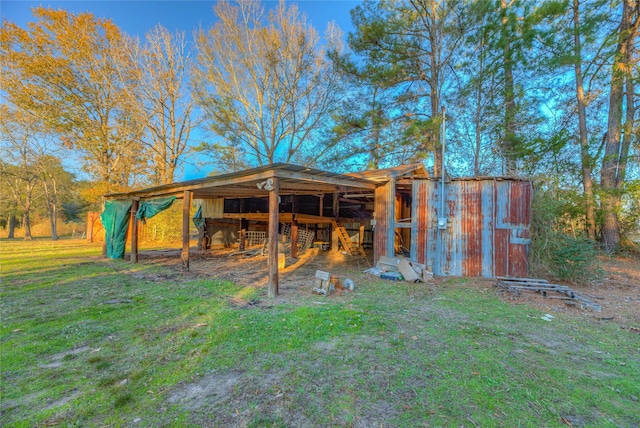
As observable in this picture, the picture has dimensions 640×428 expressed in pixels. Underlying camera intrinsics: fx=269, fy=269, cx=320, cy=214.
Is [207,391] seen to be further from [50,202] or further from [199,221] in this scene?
[50,202]

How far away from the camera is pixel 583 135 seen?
31.8 feet

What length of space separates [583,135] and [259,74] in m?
14.6

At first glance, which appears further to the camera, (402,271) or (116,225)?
(116,225)

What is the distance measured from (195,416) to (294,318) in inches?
78.2

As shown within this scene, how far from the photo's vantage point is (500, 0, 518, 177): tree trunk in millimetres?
9898

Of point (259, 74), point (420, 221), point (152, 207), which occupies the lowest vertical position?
point (420, 221)

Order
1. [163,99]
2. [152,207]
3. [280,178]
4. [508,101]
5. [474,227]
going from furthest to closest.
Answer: [163,99]
[508,101]
[152,207]
[474,227]
[280,178]

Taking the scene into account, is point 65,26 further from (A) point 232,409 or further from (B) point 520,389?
(B) point 520,389

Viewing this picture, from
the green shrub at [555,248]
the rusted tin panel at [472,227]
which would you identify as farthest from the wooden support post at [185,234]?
the green shrub at [555,248]

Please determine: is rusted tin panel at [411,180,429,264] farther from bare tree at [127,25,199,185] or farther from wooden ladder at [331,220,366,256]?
bare tree at [127,25,199,185]

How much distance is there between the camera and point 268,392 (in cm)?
212

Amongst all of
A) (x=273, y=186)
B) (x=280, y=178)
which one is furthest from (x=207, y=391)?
(x=280, y=178)

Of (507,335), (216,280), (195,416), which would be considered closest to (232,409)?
(195,416)

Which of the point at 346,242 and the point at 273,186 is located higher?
the point at 273,186
